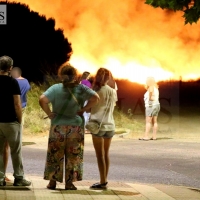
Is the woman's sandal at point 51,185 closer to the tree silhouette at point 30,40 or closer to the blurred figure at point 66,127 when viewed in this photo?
the blurred figure at point 66,127

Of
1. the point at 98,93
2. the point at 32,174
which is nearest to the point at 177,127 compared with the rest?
the point at 32,174

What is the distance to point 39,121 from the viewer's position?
21469 mm

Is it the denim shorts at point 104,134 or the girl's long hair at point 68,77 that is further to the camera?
the denim shorts at point 104,134


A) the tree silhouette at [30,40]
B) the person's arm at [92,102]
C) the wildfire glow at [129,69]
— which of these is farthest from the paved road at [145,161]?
the tree silhouette at [30,40]

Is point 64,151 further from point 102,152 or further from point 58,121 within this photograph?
point 102,152

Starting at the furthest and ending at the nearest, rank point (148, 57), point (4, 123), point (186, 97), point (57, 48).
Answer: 1. point (186, 97)
2. point (57, 48)
3. point (148, 57)
4. point (4, 123)

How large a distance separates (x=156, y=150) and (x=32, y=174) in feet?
15.5

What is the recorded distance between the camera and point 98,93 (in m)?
9.07

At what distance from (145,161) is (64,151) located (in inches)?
192

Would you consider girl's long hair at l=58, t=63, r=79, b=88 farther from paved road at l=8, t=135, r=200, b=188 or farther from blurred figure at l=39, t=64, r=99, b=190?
paved road at l=8, t=135, r=200, b=188

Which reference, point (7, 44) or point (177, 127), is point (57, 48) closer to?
point (7, 44)

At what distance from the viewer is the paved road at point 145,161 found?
1132 centimetres

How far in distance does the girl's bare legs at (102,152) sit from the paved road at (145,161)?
180 cm

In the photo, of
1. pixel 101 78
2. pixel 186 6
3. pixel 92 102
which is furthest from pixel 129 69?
pixel 92 102
